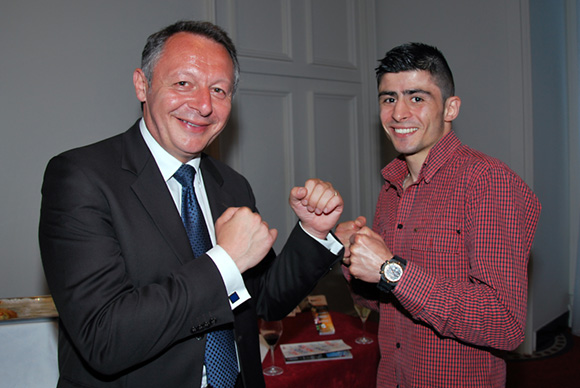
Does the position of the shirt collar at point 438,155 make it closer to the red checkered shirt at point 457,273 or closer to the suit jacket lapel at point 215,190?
the red checkered shirt at point 457,273

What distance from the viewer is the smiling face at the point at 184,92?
1312mm

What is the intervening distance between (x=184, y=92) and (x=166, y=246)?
0.46 m

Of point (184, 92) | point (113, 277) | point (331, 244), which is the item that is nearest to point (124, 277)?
point (113, 277)

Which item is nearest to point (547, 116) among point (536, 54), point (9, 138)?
point (536, 54)

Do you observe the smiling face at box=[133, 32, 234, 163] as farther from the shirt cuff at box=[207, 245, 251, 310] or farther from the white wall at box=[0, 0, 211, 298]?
the white wall at box=[0, 0, 211, 298]

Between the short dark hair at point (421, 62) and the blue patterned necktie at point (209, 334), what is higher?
the short dark hair at point (421, 62)

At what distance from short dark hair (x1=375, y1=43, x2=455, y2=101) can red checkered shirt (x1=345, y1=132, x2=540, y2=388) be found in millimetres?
208

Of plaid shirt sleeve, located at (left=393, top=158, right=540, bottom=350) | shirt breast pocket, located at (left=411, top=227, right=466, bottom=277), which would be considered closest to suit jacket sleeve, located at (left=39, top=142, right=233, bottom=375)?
plaid shirt sleeve, located at (left=393, top=158, right=540, bottom=350)

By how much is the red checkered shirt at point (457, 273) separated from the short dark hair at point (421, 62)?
208 millimetres

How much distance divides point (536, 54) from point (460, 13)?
0.67 m

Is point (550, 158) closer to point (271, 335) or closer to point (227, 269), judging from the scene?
point (271, 335)

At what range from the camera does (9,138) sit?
2480 mm

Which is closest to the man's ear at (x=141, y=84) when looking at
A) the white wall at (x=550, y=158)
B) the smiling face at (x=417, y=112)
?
the smiling face at (x=417, y=112)

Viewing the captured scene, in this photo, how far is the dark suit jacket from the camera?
101 cm
